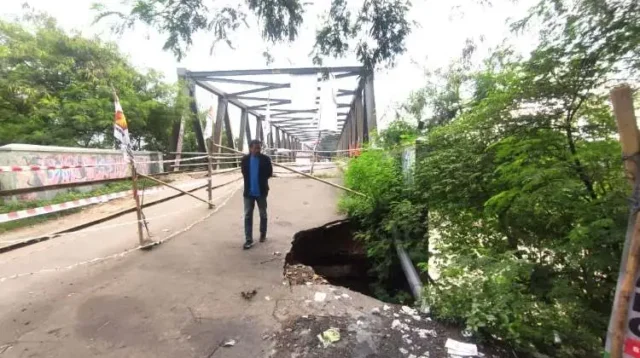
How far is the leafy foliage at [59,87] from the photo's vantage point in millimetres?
8867

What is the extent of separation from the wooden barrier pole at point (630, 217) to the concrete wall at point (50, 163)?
20.1 feet

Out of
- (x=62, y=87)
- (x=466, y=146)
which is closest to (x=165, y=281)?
(x=466, y=146)

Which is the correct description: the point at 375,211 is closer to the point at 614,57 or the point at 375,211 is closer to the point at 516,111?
the point at 516,111

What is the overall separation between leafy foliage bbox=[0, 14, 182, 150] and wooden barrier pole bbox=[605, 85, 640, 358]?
11.2m

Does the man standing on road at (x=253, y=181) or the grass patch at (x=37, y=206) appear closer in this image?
the man standing on road at (x=253, y=181)

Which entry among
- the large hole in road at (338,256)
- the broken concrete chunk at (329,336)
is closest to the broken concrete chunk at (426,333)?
the broken concrete chunk at (329,336)

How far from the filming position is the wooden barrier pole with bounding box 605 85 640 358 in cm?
136

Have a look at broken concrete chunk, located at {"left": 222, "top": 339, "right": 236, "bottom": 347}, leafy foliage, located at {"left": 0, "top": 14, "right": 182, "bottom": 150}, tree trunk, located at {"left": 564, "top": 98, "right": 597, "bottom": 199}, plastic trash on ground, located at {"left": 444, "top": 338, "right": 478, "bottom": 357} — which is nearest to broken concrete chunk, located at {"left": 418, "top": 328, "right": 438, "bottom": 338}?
plastic trash on ground, located at {"left": 444, "top": 338, "right": 478, "bottom": 357}

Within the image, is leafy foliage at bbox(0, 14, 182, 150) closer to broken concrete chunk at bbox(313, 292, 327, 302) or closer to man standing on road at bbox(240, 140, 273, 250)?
man standing on road at bbox(240, 140, 273, 250)

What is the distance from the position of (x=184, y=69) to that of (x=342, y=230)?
43.1 feet

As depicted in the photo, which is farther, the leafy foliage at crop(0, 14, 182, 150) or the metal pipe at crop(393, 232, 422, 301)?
the leafy foliage at crop(0, 14, 182, 150)

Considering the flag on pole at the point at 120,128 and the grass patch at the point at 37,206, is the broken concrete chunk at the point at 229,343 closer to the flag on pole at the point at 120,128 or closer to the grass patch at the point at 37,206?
the flag on pole at the point at 120,128

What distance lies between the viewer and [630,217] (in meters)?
1.40

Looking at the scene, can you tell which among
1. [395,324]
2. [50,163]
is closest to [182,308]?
[395,324]
